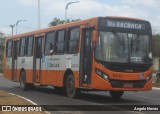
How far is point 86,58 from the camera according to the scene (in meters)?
18.6

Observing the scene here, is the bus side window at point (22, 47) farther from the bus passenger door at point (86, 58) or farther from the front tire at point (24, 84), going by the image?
the bus passenger door at point (86, 58)

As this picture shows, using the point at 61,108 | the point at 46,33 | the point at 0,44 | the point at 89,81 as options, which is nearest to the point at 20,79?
the point at 46,33

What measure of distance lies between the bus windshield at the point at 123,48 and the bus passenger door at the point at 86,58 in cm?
63

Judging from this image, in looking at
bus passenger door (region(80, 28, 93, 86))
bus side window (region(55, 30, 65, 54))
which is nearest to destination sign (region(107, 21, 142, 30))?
bus passenger door (region(80, 28, 93, 86))

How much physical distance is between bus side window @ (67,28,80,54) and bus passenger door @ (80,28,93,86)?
1.96ft

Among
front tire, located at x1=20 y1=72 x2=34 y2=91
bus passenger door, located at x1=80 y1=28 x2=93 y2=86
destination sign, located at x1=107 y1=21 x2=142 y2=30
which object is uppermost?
destination sign, located at x1=107 y1=21 x2=142 y2=30

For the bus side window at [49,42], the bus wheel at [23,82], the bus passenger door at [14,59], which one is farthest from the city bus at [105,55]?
the bus passenger door at [14,59]

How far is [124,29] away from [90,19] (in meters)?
1.41

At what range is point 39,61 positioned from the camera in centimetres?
2411

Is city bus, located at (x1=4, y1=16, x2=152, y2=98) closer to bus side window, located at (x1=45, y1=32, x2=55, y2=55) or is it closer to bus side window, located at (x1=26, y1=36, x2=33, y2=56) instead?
bus side window, located at (x1=45, y1=32, x2=55, y2=55)

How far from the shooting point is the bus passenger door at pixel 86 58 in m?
18.3

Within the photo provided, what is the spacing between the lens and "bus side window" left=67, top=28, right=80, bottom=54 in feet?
63.9

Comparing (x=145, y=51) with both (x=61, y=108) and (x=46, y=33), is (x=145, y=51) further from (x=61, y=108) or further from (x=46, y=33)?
(x=46, y=33)

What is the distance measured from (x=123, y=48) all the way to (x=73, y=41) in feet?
8.94
